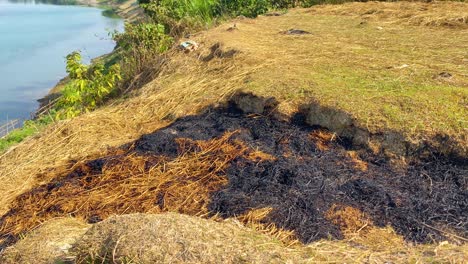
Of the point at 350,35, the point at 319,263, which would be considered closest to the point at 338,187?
the point at 319,263

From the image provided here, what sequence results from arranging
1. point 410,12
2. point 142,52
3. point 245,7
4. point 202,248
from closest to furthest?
point 202,248, point 410,12, point 142,52, point 245,7

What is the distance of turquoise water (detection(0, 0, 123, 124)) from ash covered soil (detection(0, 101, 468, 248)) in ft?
21.1

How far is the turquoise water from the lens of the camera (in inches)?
488

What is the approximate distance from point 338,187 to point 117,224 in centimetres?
141

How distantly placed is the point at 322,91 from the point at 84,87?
11.6 ft

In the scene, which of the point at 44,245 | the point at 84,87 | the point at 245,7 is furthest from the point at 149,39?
the point at 44,245

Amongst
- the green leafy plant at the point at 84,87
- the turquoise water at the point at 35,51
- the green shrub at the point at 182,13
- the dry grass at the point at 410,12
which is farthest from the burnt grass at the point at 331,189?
the turquoise water at the point at 35,51

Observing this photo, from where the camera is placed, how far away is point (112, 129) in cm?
507

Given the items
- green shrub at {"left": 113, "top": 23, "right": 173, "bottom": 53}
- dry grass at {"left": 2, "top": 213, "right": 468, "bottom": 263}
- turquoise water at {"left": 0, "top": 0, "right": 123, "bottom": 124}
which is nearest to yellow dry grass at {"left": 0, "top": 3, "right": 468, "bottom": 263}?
dry grass at {"left": 2, "top": 213, "right": 468, "bottom": 263}

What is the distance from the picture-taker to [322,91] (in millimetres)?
4570

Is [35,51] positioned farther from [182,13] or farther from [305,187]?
[305,187]

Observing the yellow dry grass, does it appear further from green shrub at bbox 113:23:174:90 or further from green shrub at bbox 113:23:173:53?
green shrub at bbox 113:23:173:53

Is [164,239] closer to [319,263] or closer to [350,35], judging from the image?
[319,263]

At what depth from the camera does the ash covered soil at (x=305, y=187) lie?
10.6 feet
